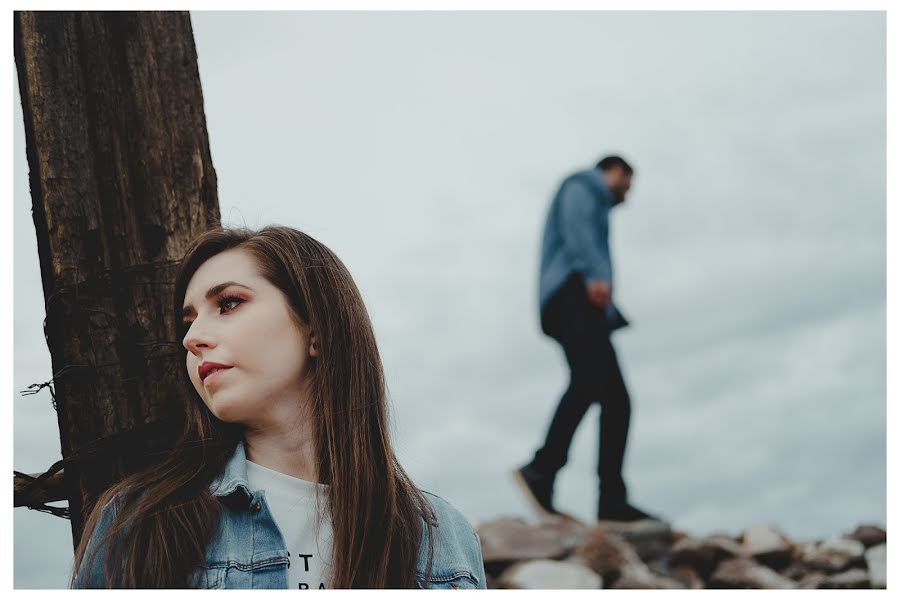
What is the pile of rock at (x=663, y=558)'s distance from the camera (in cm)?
515

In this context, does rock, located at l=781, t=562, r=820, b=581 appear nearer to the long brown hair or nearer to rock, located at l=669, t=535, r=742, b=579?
rock, located at l=669, t=535, r=742, b=579

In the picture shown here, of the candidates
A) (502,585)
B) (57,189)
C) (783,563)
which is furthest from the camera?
(783,563)

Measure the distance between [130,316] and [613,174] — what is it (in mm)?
4358

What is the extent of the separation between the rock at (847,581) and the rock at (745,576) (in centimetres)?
19

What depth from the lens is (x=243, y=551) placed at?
1.87 m

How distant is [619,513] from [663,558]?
1.29 ft

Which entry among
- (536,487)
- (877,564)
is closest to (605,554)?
(536,487)

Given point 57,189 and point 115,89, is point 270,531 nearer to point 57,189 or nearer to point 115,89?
point 57,189

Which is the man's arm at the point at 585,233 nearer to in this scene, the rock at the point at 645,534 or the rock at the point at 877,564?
the rock at the point at 645,534

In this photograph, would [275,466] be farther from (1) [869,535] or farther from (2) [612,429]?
(1) [869,535]

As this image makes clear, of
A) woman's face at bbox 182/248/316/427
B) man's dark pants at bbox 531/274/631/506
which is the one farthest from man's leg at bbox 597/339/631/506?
woman's face at bbox 182/248/316/427

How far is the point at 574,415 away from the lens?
18.2 feet

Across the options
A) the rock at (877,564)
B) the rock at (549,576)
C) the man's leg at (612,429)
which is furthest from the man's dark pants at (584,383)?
the rock at (877,564)

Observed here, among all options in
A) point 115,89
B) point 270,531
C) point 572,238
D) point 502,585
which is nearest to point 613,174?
point 572,238
